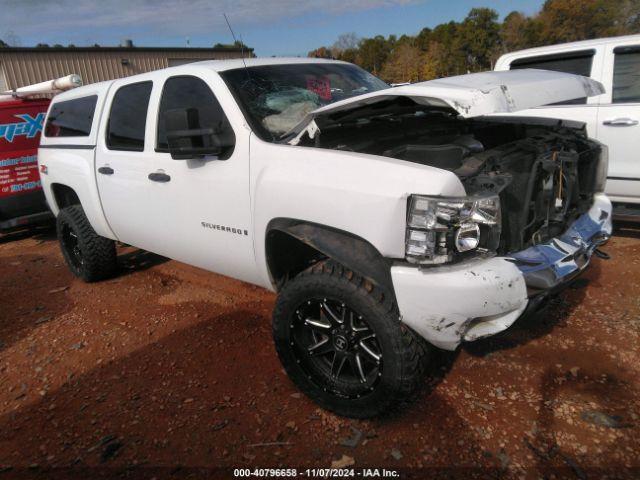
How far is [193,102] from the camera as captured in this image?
3.22 metres

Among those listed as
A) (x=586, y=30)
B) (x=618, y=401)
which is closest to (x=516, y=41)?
(x=586, y=30)

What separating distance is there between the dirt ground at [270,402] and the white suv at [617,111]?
97 cm

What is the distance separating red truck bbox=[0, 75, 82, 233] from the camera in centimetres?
646

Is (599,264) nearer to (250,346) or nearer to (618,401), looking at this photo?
(618,401)

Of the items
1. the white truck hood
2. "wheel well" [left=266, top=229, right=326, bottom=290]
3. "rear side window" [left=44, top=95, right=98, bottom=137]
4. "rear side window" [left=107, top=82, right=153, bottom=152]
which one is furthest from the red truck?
the white truck hood

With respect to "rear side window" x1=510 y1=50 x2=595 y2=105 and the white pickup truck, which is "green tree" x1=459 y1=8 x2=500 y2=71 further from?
the white pickup truck

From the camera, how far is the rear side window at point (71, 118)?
14.3 feet

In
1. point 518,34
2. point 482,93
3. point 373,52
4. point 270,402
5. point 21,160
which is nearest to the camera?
point 482,93

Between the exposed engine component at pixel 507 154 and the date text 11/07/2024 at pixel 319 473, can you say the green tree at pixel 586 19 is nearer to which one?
the exposed engine component at pixel 507 154

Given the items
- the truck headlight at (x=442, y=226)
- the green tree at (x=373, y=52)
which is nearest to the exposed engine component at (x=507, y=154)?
the truck headlight at (x=442, y=226)

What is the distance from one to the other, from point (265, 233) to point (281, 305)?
42 cm

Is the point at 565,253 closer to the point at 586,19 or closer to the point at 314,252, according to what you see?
the point at 314,252

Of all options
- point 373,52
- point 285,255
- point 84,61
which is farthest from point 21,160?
point 373,52

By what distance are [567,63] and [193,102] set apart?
4.12 m
